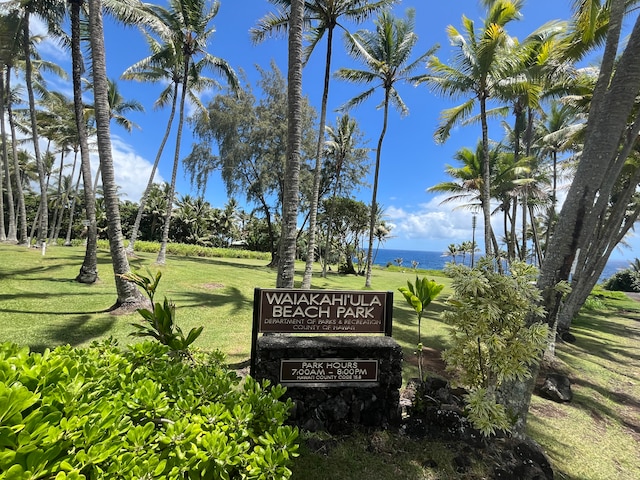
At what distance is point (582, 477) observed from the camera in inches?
148

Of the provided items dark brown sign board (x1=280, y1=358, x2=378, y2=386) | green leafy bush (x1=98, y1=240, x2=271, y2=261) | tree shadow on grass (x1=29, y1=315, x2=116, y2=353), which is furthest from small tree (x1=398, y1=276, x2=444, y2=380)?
green leafy bush (x1=98, y1=240, x2=271, y2=261)

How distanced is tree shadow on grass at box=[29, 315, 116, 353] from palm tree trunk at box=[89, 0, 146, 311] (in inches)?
29.8

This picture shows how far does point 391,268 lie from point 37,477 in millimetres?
32693

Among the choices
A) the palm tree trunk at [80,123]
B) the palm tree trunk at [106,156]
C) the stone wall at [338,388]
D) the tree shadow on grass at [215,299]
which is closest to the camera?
the stone wall at [338,388]

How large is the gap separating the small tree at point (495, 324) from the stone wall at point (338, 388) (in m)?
0.92

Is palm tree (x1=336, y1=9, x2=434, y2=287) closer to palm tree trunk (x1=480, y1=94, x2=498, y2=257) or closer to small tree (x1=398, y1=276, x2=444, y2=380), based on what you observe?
palm tree trunk (x1=480, y1=94, x2=498, y2=257)

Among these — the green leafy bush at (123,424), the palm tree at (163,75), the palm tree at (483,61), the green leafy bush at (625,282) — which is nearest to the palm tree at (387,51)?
the palm tree at (483,61)

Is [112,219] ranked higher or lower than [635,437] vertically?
higher

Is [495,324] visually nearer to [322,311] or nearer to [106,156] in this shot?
[322,311]

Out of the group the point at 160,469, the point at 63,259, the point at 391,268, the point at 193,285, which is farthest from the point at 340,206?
the point at 160,469

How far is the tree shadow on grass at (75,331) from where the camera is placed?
5.58 meters

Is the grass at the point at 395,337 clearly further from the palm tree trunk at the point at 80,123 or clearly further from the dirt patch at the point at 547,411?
the palm tree trunk at the point at 80,123

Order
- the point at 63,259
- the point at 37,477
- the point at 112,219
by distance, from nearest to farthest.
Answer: the point at 37,477 → the point at 112,219 → the point at 63,259

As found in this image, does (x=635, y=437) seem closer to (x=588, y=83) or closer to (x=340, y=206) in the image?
(x=588, y=83)
